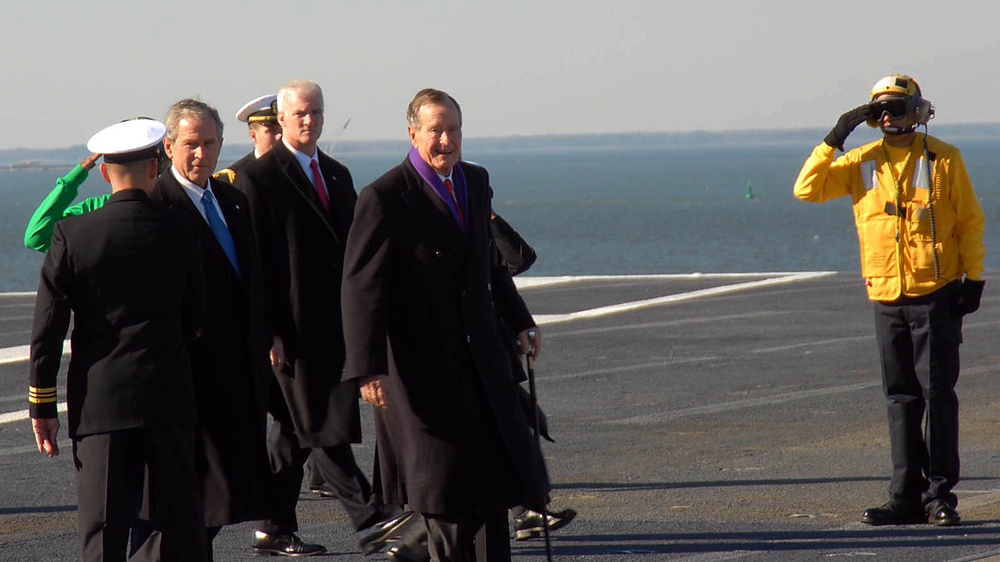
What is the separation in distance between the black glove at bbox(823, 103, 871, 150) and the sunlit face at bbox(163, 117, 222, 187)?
9.30 ft

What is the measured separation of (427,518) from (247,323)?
1011 mm

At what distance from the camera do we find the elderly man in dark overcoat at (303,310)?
23.9ft

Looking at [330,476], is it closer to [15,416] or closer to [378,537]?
[378,537]

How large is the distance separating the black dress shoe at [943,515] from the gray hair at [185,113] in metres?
3.60

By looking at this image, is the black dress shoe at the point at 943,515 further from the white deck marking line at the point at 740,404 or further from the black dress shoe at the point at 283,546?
the white deck marking line at the point at 740,404

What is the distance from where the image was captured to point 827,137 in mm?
7562

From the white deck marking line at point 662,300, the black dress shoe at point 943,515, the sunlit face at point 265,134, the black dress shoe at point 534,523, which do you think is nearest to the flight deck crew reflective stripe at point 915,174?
the black dress shoe at point 943,515

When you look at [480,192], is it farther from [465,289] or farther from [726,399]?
[726,399]

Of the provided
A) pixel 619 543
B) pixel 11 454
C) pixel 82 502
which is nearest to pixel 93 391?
pixel 82 502

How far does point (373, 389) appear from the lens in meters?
5.87

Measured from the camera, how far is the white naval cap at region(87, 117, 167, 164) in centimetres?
558

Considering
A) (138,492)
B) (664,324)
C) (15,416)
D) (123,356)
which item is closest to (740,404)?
(15,416)

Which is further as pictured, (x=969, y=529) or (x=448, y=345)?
(x=969, y=529)

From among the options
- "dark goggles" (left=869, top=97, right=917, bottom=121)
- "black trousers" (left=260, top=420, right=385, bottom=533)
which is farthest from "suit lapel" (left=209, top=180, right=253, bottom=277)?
"dark goggles" (left=869, top=97, right=917, bottom=121)
